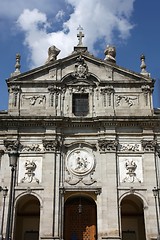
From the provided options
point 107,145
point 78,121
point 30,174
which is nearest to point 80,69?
point 78,121

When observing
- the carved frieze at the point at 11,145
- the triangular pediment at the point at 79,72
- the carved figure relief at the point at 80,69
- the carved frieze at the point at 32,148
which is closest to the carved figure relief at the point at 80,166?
the carved frieze at the point at 32,148

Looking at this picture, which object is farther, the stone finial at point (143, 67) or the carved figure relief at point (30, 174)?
the stone finial at point (143, 67)

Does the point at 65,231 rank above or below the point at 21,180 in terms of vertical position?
below

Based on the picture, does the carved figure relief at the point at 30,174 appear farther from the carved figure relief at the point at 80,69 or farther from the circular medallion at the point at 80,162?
the carved figure relief at the point at 80,69

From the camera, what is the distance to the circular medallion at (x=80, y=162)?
23.3 meters

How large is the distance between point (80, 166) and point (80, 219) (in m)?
3.45

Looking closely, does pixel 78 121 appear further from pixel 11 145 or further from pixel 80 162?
pixel 11 145

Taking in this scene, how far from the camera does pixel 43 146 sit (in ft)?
77.6

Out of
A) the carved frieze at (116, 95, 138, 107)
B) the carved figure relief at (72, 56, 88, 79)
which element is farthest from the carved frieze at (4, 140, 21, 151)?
the carved frieze at (116, 95, 138, 107)

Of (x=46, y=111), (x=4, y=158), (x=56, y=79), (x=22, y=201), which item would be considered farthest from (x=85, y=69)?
(x=22, y=201)

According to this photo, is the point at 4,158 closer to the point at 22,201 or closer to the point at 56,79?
the point at 22,201

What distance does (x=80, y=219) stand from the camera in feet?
77.4

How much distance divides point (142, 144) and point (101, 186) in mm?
3852

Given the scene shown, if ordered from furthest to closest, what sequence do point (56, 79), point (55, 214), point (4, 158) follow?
point (56, 79) < point (4, 158) < point (55, 214)
